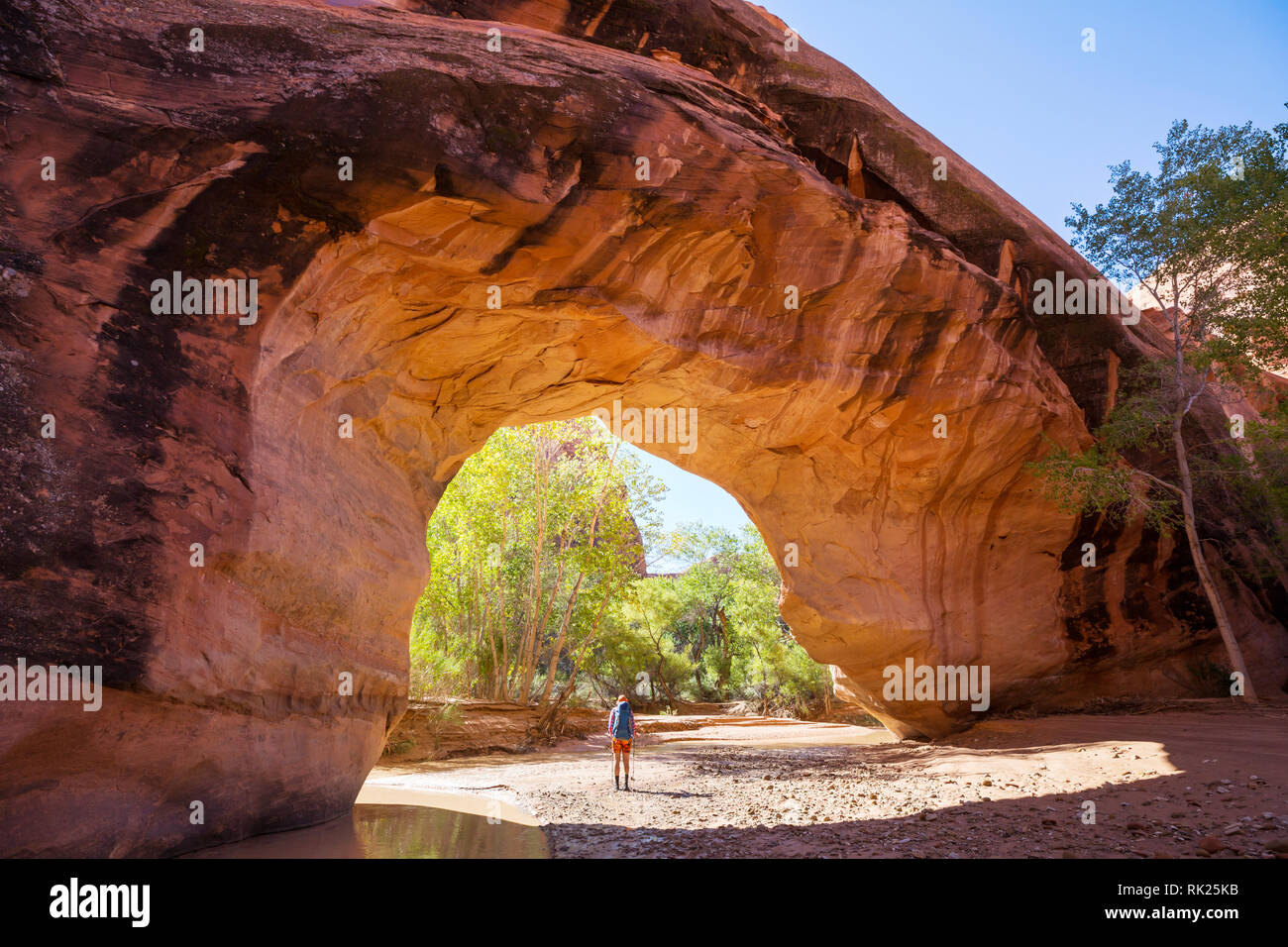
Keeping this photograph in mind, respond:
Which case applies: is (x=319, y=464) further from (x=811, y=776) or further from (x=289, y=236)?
(x=811, y=776)

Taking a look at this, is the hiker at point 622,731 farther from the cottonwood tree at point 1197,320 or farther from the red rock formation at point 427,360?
the cottonwood tree at point 1197,320

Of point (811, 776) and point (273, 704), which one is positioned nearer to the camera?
point (273, 704)

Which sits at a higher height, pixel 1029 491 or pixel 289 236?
pixel 289 236

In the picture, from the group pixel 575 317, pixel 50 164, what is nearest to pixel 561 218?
pixel 575 317

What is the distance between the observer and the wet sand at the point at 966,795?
231 inches

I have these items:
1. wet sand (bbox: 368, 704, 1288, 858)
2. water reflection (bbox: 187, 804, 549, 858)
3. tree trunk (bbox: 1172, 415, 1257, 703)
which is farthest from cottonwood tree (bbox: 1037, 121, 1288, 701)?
water reflection (bbox: 187, 804, 549, 858)

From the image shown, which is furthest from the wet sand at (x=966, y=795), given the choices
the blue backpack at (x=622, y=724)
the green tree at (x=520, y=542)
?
the green tree at (x=520, y=542)

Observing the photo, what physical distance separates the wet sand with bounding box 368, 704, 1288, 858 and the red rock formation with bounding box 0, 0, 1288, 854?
281 cm

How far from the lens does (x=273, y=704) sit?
23.3 ft

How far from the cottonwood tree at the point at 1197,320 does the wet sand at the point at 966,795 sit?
13.1 ft

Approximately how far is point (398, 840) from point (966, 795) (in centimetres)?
587

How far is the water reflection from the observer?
21.2 feet

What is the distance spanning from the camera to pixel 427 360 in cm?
1057

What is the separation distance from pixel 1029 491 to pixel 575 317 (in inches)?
394
